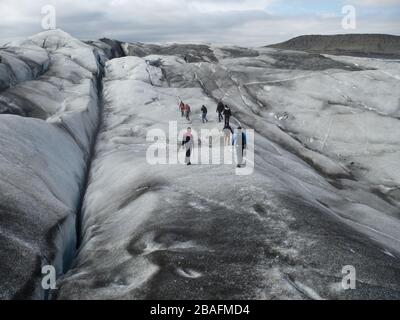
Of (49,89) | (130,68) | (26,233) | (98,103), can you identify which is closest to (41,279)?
(26,233)
